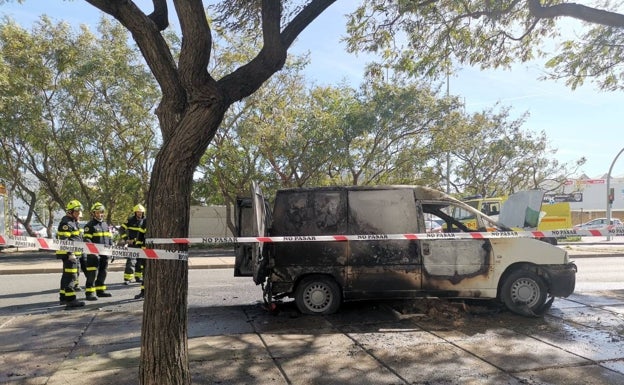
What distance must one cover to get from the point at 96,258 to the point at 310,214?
417 cm

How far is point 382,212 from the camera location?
7105mm

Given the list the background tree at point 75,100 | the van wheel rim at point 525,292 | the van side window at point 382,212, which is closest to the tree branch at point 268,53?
the van side window at point 382,212

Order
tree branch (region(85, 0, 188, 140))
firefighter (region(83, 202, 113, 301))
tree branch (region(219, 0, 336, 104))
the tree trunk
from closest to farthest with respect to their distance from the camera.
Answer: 1. the tree trunk
2. tree branch (region(85, 0, 188, 140))
3. tree branch (region(219, 0, 336, 104))
4. firefighter (region(83, 202, 113, 301))

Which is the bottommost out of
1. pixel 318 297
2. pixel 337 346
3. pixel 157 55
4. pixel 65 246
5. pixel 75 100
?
pixel 337 346

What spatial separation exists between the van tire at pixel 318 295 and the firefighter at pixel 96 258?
377 centimetres

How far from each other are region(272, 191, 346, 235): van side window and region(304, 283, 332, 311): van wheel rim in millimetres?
806

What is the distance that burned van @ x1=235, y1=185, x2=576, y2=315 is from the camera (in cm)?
701

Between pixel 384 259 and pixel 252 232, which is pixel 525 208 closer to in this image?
pixel 384 259

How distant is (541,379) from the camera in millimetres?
4539

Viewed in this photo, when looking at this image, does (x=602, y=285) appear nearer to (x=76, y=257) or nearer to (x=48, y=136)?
(x=76, y=257)

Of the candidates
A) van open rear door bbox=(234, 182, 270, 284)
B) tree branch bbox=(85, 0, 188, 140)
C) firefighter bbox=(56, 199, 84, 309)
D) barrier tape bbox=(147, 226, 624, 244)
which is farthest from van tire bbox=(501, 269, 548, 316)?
firefighter bbox=(56, 199, 84, 309)

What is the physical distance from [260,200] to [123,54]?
1392 centimetres

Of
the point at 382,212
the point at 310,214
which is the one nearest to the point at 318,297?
the point at 310,214

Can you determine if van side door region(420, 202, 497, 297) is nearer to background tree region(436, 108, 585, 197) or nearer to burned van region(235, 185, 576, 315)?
burned van region(235, 185, 576, 315)
